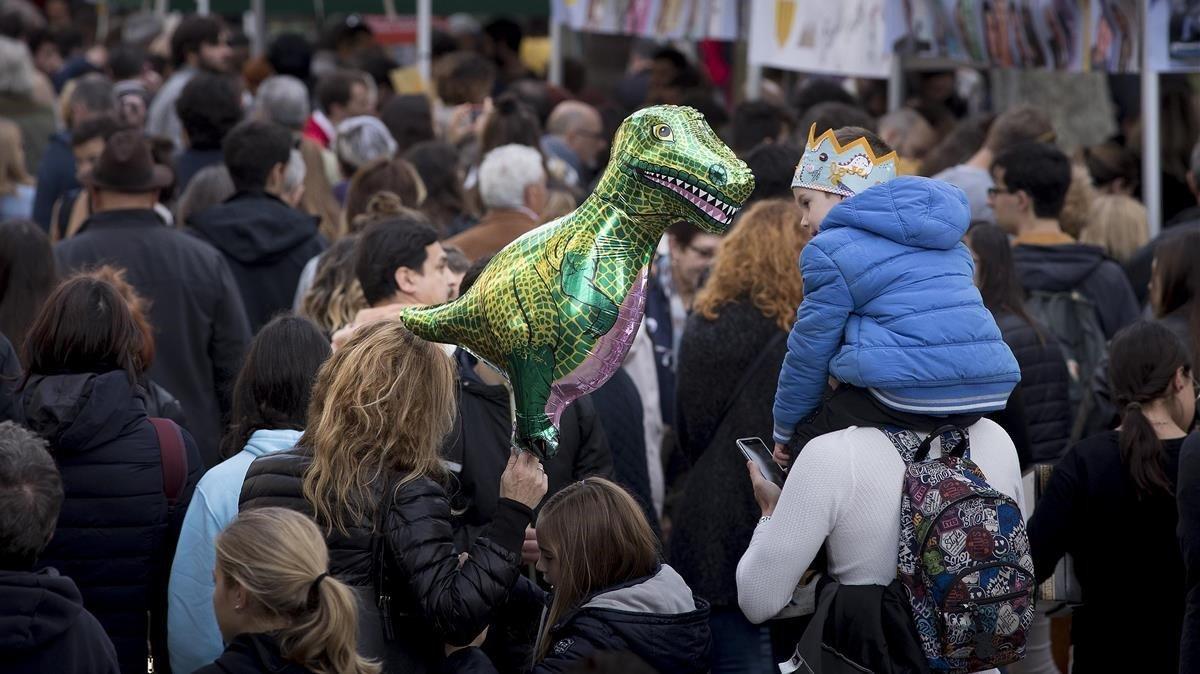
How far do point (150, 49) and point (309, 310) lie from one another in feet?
32.4

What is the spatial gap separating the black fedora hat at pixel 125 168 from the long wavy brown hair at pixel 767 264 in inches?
94.0

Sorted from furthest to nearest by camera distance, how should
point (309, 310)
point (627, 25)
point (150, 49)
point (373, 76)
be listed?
point (150, 49) → point (373, 76) → point (627, 25) → point (309, 310)

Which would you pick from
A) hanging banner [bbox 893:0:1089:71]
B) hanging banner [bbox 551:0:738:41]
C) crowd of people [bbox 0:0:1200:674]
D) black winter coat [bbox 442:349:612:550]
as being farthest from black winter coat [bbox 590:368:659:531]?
hanging banner [bbox 551:0:738:41]

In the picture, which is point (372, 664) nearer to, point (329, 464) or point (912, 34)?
point (329, 464)

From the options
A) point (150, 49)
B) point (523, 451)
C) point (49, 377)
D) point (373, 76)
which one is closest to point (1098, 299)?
point (523, 451)

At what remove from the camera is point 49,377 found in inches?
157

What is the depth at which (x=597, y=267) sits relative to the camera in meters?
2.90

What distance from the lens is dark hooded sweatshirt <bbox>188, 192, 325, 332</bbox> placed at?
6227 mm

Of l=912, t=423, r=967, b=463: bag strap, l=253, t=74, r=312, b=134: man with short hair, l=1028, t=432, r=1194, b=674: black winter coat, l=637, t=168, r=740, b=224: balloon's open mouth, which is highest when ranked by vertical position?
l=637, t=168, r=740, b=224: balloon's open mouth

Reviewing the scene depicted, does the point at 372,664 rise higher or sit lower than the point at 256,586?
lower

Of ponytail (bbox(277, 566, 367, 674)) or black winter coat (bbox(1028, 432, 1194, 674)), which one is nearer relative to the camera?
ponytail (bbox(277, 566, 367, 674))

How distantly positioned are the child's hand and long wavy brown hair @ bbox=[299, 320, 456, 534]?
0.75 metres

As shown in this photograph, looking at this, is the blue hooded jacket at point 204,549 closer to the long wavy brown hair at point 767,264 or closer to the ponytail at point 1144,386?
the long wavy brown hair at point 767,264

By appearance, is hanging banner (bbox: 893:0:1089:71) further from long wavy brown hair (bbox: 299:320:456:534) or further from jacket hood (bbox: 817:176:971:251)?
long wavy brown hair (bbox: 299:320:456:534)
